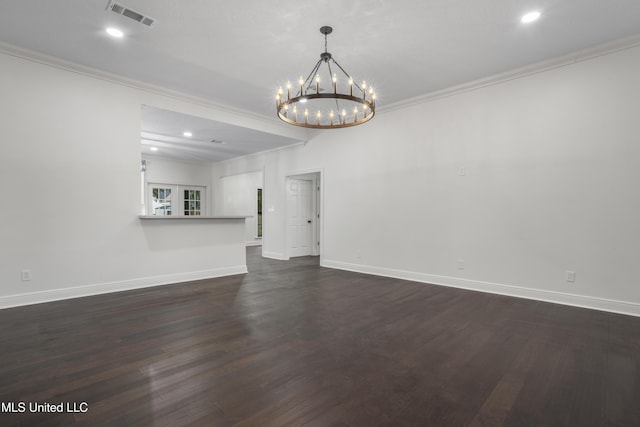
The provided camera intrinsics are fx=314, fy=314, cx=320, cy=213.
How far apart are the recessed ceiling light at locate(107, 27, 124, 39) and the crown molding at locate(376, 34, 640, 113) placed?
3985mm

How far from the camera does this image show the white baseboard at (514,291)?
3.54 metres

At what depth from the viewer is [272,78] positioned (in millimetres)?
4441

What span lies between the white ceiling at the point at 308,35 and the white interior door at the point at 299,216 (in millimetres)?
3463

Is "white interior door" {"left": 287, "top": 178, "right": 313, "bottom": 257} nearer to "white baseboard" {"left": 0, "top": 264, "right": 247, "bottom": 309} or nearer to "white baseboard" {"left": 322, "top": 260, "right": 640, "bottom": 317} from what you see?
"white baseboard" {"left": 322, "top": 260, "right": 640, "bottom": 317}

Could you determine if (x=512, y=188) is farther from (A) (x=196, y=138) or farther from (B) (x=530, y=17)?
(A) (x=196, y=138)

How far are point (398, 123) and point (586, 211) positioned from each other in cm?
294

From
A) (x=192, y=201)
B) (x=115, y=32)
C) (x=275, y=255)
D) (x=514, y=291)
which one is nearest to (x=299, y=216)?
(x=275, y=255)

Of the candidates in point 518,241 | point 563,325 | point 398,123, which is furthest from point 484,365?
point 398,123

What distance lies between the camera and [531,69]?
13.4 feet

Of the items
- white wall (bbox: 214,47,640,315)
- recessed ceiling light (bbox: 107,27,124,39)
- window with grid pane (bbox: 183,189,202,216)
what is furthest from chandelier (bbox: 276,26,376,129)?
window with grid pane (bbox: 183,189,202,216)

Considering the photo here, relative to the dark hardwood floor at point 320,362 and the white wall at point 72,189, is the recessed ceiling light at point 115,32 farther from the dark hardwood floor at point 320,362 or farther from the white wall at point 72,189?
the dark hardwood floor at point 320,362

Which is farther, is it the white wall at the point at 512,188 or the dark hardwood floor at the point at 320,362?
the white wall at the point at 512,188

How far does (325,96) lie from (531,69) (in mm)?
2971

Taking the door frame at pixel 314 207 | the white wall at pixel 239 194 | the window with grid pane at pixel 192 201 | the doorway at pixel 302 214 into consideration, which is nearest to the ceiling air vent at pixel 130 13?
the door frame at pixel 314 207
